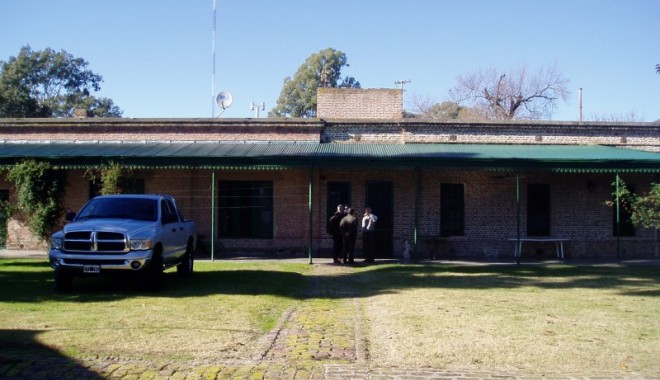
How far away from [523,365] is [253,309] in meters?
4.75

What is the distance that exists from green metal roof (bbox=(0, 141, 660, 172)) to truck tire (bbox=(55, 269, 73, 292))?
7393mm

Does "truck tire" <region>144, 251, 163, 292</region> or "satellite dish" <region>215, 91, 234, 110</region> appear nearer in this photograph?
"truck tire" <region>144, 251, 163, 292</region>

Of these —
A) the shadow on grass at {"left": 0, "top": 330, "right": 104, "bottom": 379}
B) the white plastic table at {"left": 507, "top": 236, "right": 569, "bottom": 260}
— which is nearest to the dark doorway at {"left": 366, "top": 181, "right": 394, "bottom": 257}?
the white plastic table at {"left": 507, "top": 236, "right": 569, "bottom": 260}

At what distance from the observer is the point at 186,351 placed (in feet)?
23.1

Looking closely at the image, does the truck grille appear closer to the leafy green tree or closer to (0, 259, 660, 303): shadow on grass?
(0, 259, 660, 303): shadow on grass

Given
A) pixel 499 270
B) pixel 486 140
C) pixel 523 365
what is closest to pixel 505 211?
pixel 486 140

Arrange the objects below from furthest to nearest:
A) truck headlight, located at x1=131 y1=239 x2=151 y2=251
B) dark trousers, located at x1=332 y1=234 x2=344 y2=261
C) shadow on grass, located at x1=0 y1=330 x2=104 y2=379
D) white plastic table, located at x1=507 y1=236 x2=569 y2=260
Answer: white plastic table, located at x1=507 y1=236 x2=569 y2=260 < dark trousers, located at x1=332 y1=234 x2=344 y2=261 < truck headlight, located at x1=131 y1=239 x2=151 y2=251 < shadow on grass, located at x1=0 y1=330 x2=104 y2=379

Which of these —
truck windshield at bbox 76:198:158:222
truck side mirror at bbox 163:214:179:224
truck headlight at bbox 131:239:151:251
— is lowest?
truck headlight at bbox 131:239:151:251

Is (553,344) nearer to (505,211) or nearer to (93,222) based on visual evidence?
(93,222)

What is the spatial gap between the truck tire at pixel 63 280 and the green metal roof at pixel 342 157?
739 centimetres

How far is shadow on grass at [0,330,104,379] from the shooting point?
6.18 meters

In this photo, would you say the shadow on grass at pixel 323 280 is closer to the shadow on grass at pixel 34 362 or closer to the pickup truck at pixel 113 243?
the pickup truck at pixel 113 243

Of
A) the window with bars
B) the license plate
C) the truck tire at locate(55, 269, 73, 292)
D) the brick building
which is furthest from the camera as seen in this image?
the window with bars

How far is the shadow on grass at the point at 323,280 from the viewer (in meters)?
11.7
